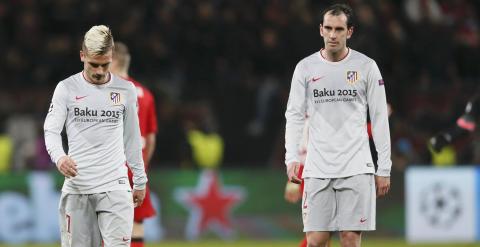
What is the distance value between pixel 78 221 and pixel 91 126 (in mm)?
632

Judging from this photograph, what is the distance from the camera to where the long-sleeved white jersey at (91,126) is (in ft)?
23.1

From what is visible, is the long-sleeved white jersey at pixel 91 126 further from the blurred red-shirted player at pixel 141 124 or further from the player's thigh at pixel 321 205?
the blurred red-shirted player at pixel 141 124

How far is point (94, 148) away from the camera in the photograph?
7.07 meters

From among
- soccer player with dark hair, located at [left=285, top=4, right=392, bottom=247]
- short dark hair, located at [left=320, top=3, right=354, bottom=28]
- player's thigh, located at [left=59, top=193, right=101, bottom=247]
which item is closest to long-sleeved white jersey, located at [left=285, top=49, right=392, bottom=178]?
soccer player with dark hair, located at [left=285, top=4, right=392, bottom=247]

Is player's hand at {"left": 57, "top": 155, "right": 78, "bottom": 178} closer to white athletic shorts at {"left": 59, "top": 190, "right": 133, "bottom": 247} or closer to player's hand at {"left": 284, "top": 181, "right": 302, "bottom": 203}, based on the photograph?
white athletic shorts at {"left": 59, "top": 190, "right": 133, "bottom": 247}

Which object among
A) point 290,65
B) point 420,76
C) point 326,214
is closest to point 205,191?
point 290,65

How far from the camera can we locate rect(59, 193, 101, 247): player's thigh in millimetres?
7086

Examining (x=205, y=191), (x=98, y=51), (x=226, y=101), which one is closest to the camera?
(x=98, y=51)

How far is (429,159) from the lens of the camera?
15273 mm

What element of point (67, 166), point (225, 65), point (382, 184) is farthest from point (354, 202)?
point (225, 65)

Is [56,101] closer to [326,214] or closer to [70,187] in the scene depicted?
[70,187]

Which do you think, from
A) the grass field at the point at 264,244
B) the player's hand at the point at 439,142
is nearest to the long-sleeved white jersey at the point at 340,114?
the player's hand at the point at 439,142

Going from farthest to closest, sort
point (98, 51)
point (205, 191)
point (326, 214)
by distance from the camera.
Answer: point (205, 191) < point (326, 214) < point (98, 51)

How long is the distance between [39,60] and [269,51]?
3442 millimetres
